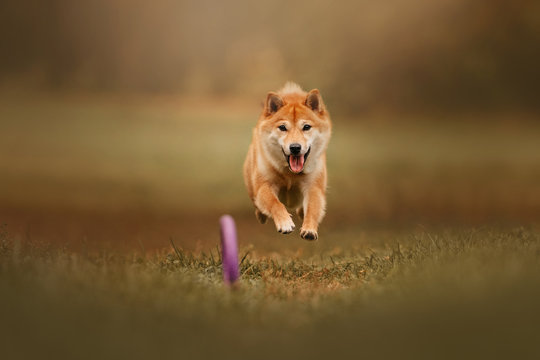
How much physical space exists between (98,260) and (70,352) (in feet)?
7.41

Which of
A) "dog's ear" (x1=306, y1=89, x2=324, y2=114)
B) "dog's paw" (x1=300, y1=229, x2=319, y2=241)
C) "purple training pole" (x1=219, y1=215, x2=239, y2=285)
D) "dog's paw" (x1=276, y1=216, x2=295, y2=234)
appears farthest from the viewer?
"dog's ear" (x1=306, y1=89, x2=324, y2=114)

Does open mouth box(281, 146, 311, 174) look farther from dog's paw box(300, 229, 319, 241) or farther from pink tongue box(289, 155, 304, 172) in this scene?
dog's paw box(300, 229, 319, 241)

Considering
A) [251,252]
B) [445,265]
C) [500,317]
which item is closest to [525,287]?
[500,317]

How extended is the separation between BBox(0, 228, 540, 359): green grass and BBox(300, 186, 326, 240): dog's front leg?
1.93ft

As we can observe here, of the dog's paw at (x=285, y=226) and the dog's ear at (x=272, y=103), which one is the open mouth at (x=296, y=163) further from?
the dog's ear at (x=272, y=103)

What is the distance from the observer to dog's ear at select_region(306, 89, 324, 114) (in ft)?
20.2

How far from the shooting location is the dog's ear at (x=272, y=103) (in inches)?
244

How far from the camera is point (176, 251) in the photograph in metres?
6.48

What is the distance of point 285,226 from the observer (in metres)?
5.75

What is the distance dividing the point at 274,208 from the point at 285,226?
352 millimetres

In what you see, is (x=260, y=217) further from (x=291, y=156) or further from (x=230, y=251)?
(x=230, y=251)

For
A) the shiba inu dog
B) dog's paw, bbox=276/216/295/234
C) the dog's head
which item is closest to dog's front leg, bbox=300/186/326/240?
the shiba inu dog

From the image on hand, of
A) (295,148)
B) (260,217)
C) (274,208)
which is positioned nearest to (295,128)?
(295,148)

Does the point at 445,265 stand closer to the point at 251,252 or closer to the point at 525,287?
the point at 525,287
